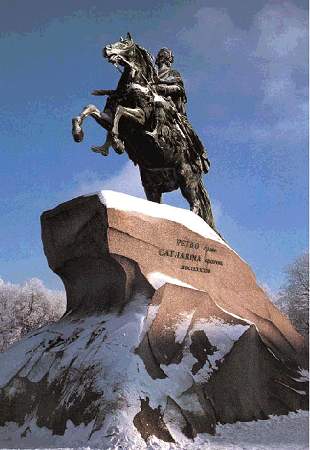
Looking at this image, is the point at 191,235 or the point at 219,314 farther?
the point at 191,235

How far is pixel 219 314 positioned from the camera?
7098mm

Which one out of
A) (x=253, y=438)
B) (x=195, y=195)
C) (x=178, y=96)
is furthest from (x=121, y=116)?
(x=253, y=438)

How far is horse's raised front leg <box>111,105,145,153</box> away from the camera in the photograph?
959cm

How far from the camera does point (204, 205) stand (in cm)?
1091

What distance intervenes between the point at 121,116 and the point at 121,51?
1.33 metres

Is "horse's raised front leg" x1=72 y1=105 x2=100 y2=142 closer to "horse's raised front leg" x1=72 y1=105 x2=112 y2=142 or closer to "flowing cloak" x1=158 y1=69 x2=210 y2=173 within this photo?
"horse's raised front leg" x1=72 y1=105 x2=112 y2=142

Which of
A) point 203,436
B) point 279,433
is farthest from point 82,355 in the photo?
point 279,433

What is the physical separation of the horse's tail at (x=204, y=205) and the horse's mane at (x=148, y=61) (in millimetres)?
2265

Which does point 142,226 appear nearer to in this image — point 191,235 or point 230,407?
point 191,235

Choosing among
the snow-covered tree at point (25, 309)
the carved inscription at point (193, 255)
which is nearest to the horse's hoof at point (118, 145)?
the carved inscription at point (193, 255)

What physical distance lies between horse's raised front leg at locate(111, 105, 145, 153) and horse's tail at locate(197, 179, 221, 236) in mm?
1827

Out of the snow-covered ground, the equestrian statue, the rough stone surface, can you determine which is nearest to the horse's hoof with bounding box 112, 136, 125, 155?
the equestrian statue

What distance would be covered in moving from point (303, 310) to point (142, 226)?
2550 cm

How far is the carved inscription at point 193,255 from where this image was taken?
24.2ft
